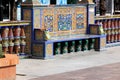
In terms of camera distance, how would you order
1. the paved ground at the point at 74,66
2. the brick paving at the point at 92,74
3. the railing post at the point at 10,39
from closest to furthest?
the brick paving at the point at 92,74 → the paved ground at the point at 74,66 → the railing post at the point at 10,39

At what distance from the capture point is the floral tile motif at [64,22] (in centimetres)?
1584

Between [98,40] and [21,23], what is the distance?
367 cm

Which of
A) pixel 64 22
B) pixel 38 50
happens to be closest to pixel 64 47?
pixel 64 22

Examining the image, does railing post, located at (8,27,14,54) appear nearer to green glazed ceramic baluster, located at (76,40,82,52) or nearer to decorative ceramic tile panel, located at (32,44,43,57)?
decorative ceramic tile panel, located at (32,44,43,57)

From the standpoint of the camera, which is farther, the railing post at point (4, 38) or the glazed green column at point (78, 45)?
the glazed green column at point (78, 45)

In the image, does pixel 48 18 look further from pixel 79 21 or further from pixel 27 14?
pixel 79 21

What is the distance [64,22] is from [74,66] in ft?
10.9

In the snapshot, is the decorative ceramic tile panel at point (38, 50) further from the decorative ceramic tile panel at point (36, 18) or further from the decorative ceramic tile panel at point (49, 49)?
the decorative ceramic tile panel at point (36, 18)

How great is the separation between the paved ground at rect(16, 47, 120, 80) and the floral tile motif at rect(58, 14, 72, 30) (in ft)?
3.37

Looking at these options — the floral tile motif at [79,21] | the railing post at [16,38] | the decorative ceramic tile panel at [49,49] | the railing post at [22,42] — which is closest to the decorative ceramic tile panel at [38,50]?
the decorative ceramic tile panel at [49,49]

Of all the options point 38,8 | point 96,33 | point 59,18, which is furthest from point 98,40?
point 38,8

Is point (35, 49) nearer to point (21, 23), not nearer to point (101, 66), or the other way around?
point (21, 23)

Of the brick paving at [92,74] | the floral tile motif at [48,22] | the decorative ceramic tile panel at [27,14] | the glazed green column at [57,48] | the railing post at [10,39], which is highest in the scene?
the decorative ceramic tile panel at [27,14]

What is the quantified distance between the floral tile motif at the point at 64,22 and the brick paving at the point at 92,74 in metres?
3.55
